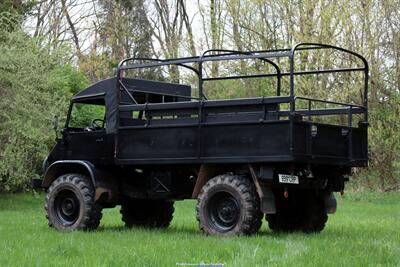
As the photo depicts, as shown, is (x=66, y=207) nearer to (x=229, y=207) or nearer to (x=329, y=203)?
(x=229, y=207)

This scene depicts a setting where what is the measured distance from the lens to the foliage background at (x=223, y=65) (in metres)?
20.7

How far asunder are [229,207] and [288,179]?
3.27ft

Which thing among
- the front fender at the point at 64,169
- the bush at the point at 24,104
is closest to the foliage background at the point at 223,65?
the bush at the point at 24,104

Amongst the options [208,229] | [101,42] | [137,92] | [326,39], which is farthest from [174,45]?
[208,229]

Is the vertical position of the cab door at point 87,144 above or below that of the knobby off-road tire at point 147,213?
above

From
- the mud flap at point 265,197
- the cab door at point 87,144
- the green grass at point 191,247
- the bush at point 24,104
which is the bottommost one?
the green grass at point 191,247

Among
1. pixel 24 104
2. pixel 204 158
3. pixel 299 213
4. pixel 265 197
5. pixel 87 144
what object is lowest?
pixel 299 213

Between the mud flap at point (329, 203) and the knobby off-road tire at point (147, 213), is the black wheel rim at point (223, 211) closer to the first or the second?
the mud flap at point (329, 203)

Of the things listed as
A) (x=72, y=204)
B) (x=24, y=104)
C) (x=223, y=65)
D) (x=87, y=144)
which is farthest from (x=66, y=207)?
(x=223, y=65)

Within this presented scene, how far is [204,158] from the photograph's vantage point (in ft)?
39.8

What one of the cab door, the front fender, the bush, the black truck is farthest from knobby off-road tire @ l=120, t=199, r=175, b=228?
the bush

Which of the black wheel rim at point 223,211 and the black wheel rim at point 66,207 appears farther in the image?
the black wheel rim at point 66,207

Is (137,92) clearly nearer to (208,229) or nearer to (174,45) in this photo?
(208,229)

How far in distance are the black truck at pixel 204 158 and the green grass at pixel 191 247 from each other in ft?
1.67
